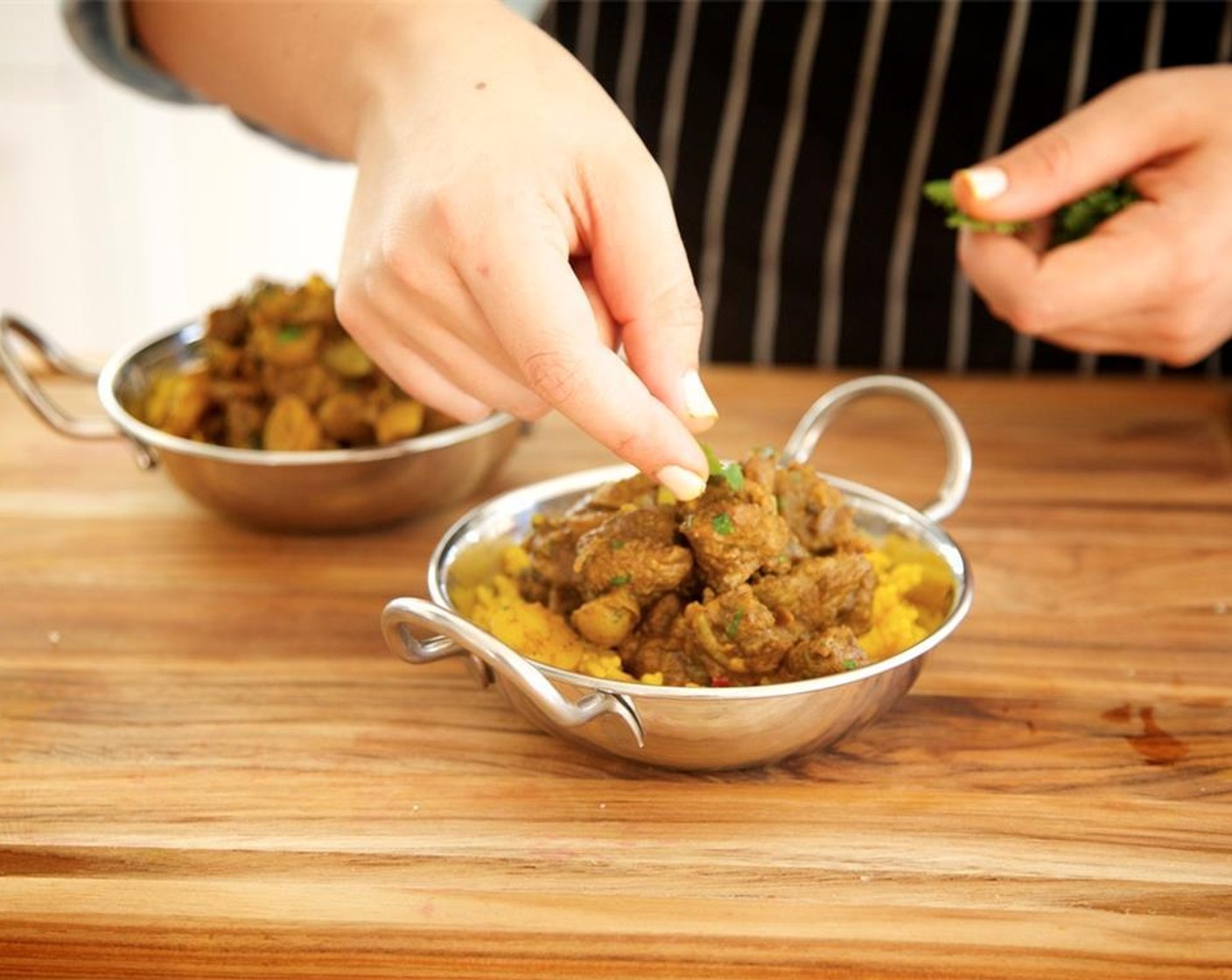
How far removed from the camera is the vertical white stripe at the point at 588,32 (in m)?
1.97

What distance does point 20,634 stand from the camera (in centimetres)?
140

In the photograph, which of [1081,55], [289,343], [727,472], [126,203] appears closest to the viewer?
[727,472]

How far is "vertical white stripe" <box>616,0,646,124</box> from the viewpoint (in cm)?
194

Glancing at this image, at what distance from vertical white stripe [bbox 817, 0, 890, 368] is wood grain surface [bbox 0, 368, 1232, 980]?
46cm

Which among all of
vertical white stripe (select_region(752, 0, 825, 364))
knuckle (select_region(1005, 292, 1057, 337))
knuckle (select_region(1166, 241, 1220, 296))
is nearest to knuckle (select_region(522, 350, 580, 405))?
knuckle (select_region(1005, 292, 1057, 337))

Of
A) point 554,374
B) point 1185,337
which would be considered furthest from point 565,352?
point 1185,337

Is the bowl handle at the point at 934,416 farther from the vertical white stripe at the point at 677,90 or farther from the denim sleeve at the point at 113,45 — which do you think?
the denim sleeve at the point at 113,45

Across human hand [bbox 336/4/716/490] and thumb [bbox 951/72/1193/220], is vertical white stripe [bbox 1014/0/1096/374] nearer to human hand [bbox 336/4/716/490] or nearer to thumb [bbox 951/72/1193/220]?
thumb [bbox 951/72/1193/220]

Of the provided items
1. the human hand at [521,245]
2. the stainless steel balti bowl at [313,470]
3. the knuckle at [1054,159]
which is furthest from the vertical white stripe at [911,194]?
the human hand at [521,245]

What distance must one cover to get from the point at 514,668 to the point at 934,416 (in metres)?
0.63

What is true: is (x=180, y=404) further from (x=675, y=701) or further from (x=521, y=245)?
(x=675, y=701)

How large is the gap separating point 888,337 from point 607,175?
3.17 ft

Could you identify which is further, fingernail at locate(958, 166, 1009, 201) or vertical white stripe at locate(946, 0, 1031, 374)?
vertical white stripe at locate(946, 0, 1031, 374)

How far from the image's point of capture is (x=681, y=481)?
110cm
